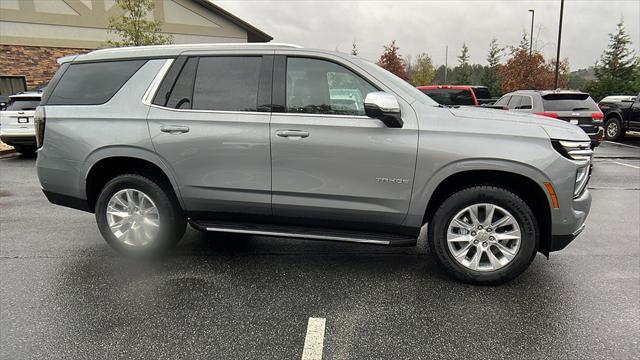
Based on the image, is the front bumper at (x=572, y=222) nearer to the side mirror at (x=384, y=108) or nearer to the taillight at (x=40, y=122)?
the side mirror at (x=384, y=108)

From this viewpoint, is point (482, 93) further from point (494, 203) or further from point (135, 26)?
point (494, 203)

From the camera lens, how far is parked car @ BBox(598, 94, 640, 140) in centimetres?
1445

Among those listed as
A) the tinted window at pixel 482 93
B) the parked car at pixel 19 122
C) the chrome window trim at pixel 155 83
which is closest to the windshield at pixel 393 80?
the chrome window trim at pixel 155 83

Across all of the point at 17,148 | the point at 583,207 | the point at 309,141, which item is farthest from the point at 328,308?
the point at 17,148

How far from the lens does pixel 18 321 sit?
2988mm

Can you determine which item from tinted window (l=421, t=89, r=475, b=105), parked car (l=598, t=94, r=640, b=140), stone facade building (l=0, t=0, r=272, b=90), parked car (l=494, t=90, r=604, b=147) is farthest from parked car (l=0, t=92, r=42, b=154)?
parked car (l=598, t=94, r=640, b=140)

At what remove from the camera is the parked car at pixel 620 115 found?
14453mm

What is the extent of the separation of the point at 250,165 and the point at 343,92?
3.31 feet

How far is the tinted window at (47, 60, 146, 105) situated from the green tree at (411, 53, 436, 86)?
45.7 m

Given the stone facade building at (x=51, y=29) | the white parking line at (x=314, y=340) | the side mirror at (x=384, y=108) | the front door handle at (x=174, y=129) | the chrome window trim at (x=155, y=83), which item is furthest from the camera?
the stone facade building at (x=51, y=29)

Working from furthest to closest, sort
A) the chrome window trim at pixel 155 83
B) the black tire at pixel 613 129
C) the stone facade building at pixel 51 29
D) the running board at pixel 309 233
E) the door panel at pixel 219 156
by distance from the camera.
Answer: the stone facade building at pixel 51 29 → the black tire at pixel 613 129 → the chrome window trim at pixel 155 83 → the door panel at pixel 219 156 → the running board at pixel 309 233

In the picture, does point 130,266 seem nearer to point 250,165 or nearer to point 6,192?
point 250,165

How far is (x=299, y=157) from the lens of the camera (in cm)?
353

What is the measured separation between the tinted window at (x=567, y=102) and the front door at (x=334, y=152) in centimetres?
787
